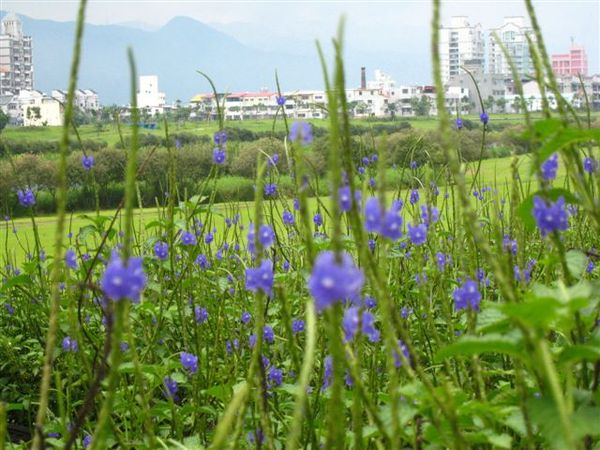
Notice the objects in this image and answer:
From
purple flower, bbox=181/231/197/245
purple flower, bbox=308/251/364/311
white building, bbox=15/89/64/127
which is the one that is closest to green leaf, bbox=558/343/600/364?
purple flower, bbox=308/251/364/311

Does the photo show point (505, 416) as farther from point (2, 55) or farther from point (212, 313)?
point (2, 55)

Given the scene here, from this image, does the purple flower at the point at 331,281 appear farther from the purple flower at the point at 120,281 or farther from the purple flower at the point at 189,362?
the purple flower at the point at 189,362

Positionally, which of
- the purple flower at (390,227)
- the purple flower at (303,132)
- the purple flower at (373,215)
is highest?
the purple flower at (303,132)

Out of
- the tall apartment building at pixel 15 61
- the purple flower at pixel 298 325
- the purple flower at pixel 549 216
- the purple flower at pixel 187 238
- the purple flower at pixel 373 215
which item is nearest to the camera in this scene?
the purple flower at pixel 373 215

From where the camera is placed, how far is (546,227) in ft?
2.67

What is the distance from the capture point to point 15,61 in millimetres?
133750

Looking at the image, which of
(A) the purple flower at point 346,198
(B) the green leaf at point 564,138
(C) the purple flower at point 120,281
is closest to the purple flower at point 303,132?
(A) the purple flower at point 346,198

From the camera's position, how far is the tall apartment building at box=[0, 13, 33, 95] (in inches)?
→ 4897

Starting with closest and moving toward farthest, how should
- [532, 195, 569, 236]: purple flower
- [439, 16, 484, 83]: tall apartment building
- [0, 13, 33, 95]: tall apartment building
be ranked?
[532, 195, 569, 236]: purple flower → [0, 13, 33, 95]: tall apartment building → [439, 16, 484, 83]: tall apartment building

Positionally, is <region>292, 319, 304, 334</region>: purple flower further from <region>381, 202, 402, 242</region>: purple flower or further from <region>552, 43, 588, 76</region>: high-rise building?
<region>552, 43, 588, 76</region>: high-rise building

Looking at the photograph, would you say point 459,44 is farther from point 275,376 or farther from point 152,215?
point 275,376

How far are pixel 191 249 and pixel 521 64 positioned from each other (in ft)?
521

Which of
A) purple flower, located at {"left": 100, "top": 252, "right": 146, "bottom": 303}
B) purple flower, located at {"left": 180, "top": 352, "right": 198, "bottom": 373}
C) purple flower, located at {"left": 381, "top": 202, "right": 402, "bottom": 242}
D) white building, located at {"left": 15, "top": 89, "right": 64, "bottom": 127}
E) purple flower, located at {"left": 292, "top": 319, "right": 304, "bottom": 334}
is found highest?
white building, located at {"left": 15, "top": 89, "right": 64, "bottom": 127}

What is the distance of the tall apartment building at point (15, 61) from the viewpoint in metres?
124
